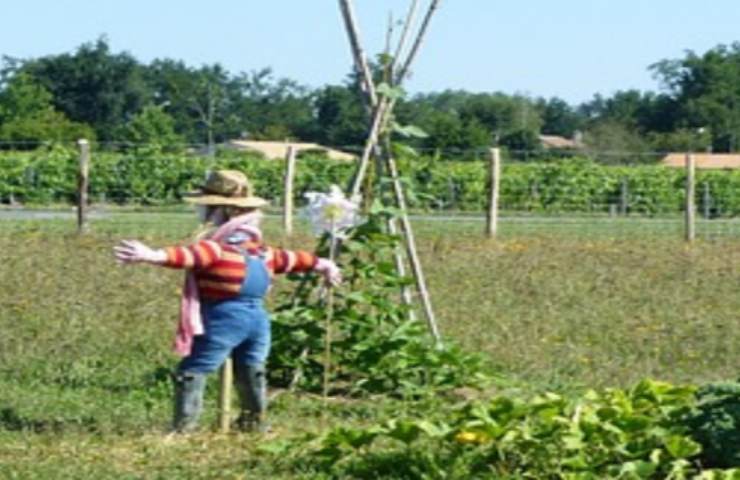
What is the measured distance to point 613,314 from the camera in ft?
47.0

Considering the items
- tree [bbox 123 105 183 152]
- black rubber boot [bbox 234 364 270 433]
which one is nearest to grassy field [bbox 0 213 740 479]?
black rubber boot [bbox 234 364 270 433]

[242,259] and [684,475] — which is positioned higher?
[242,259]

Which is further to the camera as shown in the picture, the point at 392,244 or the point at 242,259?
the point at 392,244

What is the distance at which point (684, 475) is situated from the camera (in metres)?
6.53

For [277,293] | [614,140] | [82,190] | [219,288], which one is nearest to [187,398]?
[219,288]

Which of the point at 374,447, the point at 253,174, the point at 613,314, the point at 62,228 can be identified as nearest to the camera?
the point at 374,447

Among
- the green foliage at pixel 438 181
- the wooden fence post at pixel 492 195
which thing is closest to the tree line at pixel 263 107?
the green foliage at pixel 438 181

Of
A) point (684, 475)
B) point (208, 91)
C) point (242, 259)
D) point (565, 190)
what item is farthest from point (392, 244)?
point (208, 91)

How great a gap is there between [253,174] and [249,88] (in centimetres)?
6022

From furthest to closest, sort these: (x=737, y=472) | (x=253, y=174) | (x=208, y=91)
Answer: (x=208, y=91) → (x=253, y=174) → (x=737, y=472)

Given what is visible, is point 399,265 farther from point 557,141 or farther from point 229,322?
point 557,141

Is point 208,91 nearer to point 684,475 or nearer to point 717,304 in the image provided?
point 717,304

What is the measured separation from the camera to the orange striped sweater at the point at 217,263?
7.68m

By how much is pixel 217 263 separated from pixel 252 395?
0.73 m
